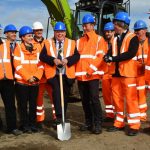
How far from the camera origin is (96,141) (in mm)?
6367

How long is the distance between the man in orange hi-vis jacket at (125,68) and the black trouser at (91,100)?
0.34m

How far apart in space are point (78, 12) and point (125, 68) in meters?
4.97

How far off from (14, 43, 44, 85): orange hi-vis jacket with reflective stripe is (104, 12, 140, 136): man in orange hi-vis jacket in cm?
128

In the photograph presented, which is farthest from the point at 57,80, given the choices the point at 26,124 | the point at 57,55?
the point at 26,124

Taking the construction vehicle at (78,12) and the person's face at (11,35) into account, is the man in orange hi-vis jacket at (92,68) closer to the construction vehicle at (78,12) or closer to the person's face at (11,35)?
the person's face at (11,35)

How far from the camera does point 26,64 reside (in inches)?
270

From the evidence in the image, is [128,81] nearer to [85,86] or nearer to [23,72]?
[85,86]

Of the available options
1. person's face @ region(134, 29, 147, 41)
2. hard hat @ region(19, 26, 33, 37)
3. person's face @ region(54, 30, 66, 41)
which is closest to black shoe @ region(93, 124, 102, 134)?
person's face @ region(54, 30, 66, 41)

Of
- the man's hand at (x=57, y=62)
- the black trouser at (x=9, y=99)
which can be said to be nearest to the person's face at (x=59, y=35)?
the man's hand at (x=57, y=62)

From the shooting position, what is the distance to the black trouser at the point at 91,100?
682 cm

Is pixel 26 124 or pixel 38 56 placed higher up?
pixel 38 56

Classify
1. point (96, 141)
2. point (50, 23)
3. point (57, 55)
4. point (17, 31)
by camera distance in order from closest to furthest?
point (96, 141)
point (57, 55)
point (17, 31)
point (50, 23)

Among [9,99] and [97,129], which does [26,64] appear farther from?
[97,129]

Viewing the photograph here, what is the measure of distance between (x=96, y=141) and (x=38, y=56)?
75.8 inches
